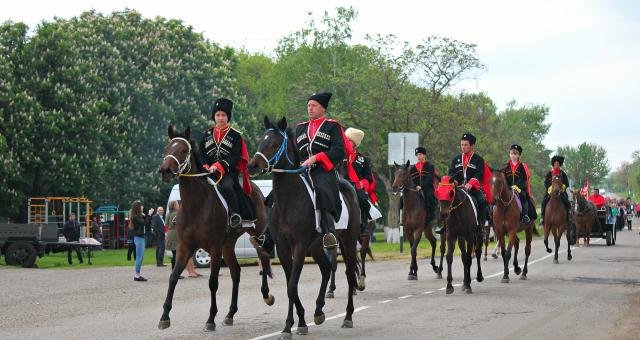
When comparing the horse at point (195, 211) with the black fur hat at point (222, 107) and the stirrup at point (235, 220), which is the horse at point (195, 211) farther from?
the black fur hat at point (222, 107)

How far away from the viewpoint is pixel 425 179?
2378cm

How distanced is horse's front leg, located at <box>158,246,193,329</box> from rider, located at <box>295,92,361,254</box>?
71.9 inches

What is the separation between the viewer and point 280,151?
13.0 meters

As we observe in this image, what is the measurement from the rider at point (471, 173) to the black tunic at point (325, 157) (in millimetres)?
7036

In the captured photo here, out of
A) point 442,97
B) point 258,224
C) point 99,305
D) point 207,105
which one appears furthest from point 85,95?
point 258,224

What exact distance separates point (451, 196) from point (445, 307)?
3.79 metres

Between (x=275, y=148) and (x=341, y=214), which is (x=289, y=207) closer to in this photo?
(x=275, y=148)

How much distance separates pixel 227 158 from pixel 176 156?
1285 mm

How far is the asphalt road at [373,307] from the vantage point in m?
13.5

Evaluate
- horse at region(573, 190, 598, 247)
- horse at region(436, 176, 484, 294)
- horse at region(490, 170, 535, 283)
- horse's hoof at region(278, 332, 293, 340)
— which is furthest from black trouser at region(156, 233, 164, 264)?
horse's hoof at region(278, 332, 293, 340)

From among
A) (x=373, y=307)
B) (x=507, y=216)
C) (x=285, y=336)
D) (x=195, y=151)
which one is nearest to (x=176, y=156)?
(x=195, y=151)

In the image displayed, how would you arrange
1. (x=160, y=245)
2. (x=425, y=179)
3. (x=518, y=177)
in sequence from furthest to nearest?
(x=160, y=245), (x=518, y=177), (x=425, y=179)

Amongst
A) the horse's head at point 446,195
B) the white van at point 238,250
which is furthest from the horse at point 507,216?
the white van at point 238,250

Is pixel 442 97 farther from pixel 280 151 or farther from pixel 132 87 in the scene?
pixel 280 151
